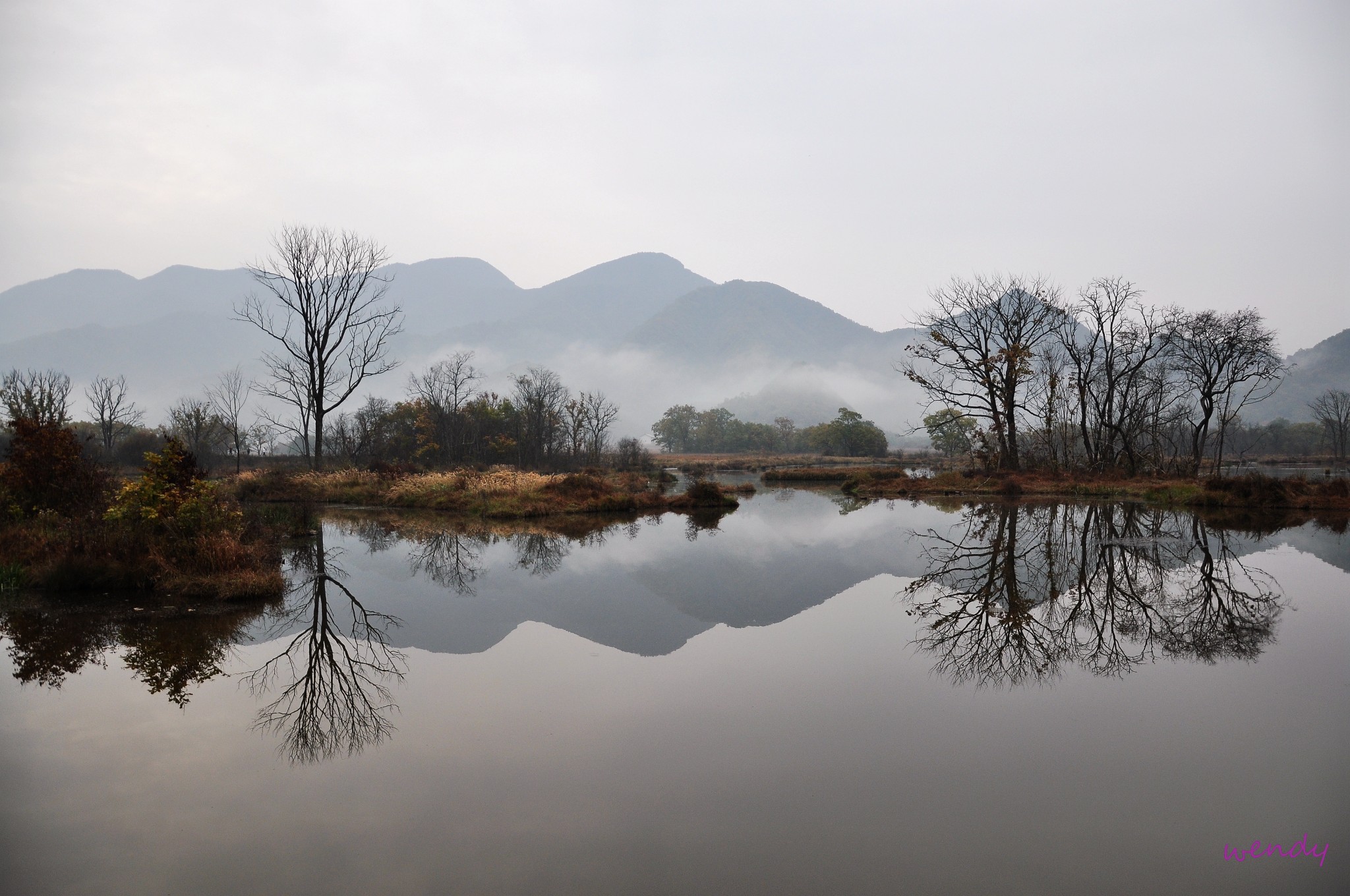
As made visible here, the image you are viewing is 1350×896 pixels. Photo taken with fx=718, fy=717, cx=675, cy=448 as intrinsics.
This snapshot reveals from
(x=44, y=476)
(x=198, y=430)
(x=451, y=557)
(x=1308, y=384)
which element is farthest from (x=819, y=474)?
(x=1308, y=384)

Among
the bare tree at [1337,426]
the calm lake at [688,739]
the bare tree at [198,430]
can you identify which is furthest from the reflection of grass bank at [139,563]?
the bare tree at [1337,426]

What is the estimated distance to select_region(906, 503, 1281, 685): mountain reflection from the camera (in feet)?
24.6

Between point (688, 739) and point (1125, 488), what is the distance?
1081 inches

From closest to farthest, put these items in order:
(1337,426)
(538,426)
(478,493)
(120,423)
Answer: (478,493), (538,426), (120,423), (1337,426)

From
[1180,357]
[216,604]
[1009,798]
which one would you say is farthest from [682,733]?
[1180,357]

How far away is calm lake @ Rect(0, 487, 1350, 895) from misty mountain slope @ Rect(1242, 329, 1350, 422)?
202 metres

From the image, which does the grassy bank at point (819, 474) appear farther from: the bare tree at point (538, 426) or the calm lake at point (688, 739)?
the calm lake at point (688, 739)

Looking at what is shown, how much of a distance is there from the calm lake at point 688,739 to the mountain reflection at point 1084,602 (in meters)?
0.07

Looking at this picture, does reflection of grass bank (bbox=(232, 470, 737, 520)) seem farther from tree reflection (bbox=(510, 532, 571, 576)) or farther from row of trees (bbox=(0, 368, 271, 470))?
row of trees (bbox=(0, 368, 271, 470))

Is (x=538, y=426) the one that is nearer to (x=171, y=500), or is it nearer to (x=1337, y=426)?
(x=171, y=500)

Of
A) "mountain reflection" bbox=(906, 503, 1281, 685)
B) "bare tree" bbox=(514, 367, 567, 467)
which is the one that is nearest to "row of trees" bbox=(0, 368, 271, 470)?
"bare tree" bbox=(514, 367, 567, 467)

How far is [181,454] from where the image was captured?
12.1 metres

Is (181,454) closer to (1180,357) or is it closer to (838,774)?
(838,774)

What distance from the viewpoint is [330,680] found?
22.9ft
